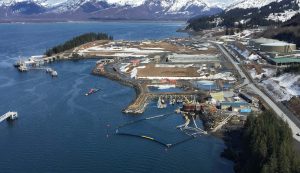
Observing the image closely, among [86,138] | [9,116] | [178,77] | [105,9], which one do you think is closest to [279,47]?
[178,77]

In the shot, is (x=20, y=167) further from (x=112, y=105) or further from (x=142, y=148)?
(x=112, y=105)

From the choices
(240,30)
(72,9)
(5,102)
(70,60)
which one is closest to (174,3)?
(72,9)

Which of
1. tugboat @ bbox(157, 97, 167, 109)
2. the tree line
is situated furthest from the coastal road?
the tree line

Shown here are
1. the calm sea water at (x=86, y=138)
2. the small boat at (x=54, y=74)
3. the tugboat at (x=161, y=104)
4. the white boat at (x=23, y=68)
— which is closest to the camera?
the calm sea water at (x=86, y=138)

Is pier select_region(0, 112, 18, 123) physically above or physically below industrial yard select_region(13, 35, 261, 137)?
below

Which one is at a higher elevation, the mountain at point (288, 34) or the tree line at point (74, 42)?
the mountain at point (288, 34)

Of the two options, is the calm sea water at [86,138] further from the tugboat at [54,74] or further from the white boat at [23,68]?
the white boat at [23,68]

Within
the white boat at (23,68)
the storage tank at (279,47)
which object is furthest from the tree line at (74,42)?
the storage tank at (279,47)

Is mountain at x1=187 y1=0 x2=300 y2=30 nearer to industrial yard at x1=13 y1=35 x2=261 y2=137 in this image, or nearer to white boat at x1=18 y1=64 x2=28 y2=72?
industrial yard at x1=13 y1=35 x2=261 y2=137
